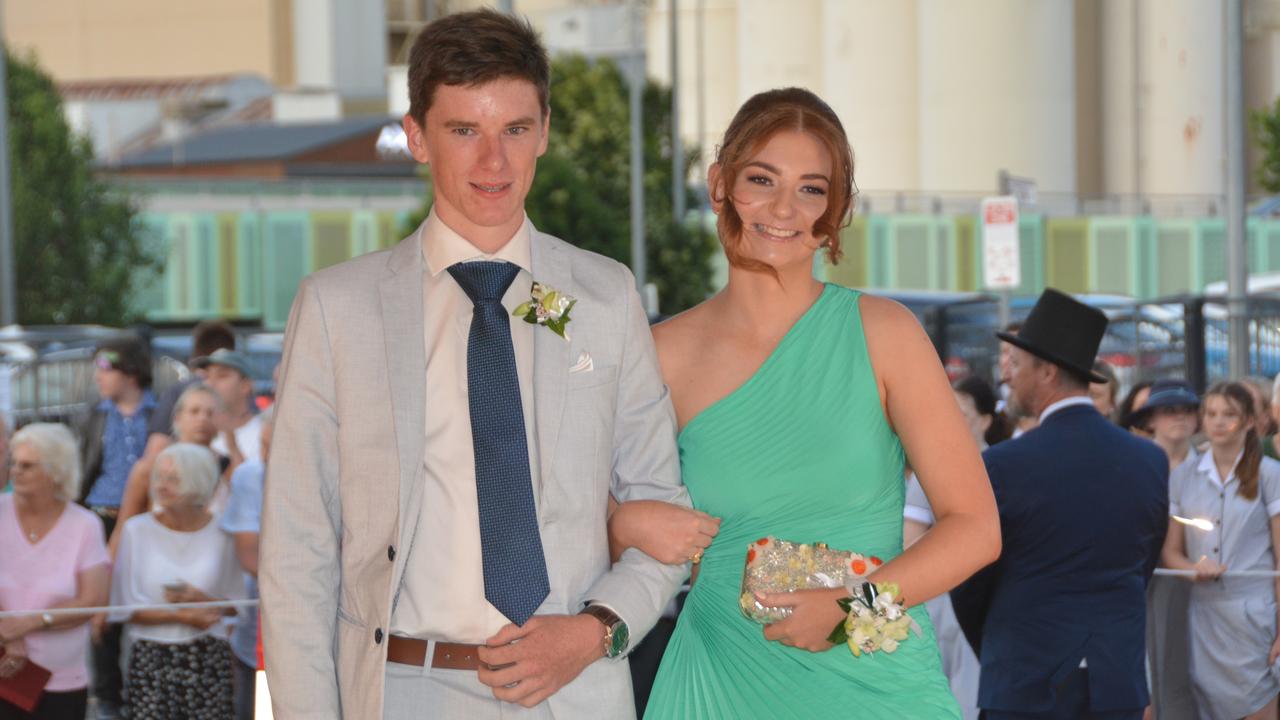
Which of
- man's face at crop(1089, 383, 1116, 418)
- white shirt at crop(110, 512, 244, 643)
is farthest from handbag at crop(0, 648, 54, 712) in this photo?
man's face at crop(1089, 383, 1116, 418)

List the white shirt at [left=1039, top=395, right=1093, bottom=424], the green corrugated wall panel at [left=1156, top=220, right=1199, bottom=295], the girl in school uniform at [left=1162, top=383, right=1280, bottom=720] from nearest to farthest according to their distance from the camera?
1. the girl in school uniform at [left=1162, top=383, right=1280, bottom=720]
2. the white shirt at [left=1039, top=395, right=1093, bottom=424]
3. the green corrugated wall panel at [left=1156, top=220, right=1199, bottom=295]

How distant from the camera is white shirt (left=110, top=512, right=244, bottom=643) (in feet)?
25.2

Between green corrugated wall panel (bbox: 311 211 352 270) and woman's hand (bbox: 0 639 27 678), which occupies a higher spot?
green corrugated wall panel (bbox: 311 211 352 270)

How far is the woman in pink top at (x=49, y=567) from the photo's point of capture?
6672 millimetres

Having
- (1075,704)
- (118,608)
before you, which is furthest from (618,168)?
(1075,704)

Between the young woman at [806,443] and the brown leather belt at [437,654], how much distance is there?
65 cm

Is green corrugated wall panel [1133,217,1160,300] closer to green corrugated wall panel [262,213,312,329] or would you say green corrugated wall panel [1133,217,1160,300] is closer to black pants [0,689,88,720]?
green corrugated wall panel [262,213,312,329]

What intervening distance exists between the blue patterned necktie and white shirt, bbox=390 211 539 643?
0.08 feet

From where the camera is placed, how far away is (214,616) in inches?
277

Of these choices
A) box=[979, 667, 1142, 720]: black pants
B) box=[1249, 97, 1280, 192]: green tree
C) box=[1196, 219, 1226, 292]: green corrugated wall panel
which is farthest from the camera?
box=[1196, 219, 1226, 292]: green corrugated wall panel

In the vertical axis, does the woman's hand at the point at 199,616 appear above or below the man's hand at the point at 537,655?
below

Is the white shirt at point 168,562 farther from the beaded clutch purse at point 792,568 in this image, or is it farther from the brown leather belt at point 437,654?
the brown leather belt at point 437,654

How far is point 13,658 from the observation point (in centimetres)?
658

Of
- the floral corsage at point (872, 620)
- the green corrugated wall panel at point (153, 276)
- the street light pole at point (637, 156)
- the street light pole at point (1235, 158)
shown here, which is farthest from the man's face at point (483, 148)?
the green corrugated wall panel at point (153, 276)
